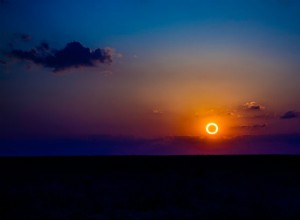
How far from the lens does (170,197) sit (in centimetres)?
2172

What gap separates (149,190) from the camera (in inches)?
962

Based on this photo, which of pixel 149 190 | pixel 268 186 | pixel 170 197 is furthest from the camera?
pixel 268 186

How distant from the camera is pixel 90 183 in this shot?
92.5 feet

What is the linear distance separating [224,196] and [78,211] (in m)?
8.46

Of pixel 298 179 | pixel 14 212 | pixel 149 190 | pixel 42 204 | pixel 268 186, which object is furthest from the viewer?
pixel 298 179

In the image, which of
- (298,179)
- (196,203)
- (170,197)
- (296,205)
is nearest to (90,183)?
(170,197)

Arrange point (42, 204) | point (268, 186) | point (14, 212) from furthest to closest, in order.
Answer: point (268, 186)
point (42, 204)
point (14, 212)

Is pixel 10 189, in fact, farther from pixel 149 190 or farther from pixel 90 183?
pixel 149 190

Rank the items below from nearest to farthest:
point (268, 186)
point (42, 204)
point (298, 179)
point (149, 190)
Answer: point (42, 204) < point (149, 190) < point (268, 186) < point (298, 179)

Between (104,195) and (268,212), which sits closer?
(268,212)

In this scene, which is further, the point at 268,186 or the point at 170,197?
the point at 268,186

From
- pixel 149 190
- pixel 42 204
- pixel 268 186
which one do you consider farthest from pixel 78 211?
pixel 268 186

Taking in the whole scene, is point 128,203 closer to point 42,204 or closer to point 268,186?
point 42,204

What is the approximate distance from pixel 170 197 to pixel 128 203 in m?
2.68
